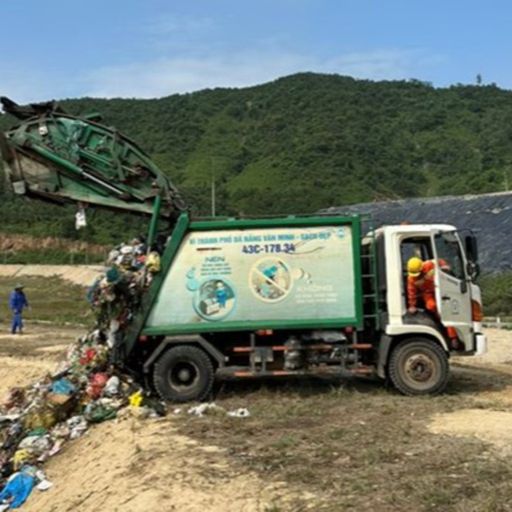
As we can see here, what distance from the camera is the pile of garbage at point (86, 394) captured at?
945cm

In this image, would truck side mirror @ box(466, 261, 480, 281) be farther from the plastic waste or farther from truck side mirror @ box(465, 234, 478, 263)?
the plastic waste

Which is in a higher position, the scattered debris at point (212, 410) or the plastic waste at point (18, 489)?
the scattered debris at point (212, 410)

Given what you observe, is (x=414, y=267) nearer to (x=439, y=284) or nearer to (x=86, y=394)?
(x=439, y=284)

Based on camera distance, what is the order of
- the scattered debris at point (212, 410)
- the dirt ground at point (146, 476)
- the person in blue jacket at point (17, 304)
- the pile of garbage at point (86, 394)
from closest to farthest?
the dirt ground at point (146, 476), the pile of garbage at point (86, 394), the scattered debris at point (212, 410), the person in blue jacket at point (17, 304)

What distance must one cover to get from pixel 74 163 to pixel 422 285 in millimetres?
5254

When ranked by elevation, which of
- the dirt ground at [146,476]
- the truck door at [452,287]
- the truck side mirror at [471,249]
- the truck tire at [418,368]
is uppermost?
the truck side mirror at [471,249]

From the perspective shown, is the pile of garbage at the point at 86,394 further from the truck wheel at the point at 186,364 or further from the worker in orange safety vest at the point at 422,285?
the worker in orange safety vest at the point at 422,285

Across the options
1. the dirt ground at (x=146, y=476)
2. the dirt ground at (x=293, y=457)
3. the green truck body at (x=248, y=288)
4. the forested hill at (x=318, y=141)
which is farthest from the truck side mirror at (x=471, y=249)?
the forested hill at (x=318, y=141)

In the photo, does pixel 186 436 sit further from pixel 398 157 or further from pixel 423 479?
pixel 398 157

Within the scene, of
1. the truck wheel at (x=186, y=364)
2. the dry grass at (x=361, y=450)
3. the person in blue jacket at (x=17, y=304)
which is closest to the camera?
the dry grass at (x=361, y=450)

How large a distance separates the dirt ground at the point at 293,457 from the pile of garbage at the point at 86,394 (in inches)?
12.9

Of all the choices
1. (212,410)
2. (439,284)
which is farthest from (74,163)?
(439,284)

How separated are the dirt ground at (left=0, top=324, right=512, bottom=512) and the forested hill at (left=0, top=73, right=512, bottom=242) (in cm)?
5156

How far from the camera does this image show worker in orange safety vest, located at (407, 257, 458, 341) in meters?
10.9
